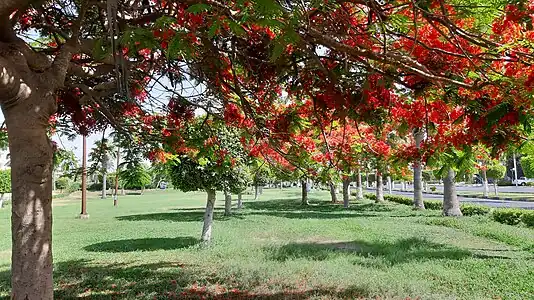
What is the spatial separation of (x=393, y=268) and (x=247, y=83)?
4854mm

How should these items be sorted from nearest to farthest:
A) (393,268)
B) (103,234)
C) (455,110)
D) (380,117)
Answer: (380,117) < (455,110) < (393,268) < (103,234)

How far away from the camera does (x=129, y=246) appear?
1174cm

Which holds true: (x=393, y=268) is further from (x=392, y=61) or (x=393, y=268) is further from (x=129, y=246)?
(x=129, y=246)

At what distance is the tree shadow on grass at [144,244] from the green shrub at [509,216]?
11.1 metres

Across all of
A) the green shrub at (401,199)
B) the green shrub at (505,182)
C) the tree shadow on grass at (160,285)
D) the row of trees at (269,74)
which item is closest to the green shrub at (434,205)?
the green shrub at (401,199)

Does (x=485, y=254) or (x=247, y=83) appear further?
(x=485, y=254)

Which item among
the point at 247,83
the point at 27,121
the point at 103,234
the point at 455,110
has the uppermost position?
the point at 247,83

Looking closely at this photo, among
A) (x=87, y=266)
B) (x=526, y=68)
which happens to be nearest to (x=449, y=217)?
(x=87, y=266)

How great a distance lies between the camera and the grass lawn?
6543mm

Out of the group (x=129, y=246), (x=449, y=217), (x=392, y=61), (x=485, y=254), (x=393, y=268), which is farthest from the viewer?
(x=449, y=217)

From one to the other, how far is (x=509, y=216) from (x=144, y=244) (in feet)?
41.7

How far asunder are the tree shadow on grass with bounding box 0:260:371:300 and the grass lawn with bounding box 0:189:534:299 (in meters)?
0.02

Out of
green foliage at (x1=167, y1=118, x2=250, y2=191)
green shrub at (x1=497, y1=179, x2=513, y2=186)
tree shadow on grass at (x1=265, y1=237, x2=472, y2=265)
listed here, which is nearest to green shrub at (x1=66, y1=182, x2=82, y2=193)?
green foliage at (x1=167, y1=118, x2=250, y2=191)

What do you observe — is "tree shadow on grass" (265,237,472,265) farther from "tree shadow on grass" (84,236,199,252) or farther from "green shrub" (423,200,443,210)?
"green shrub" (423,200,443,210)
